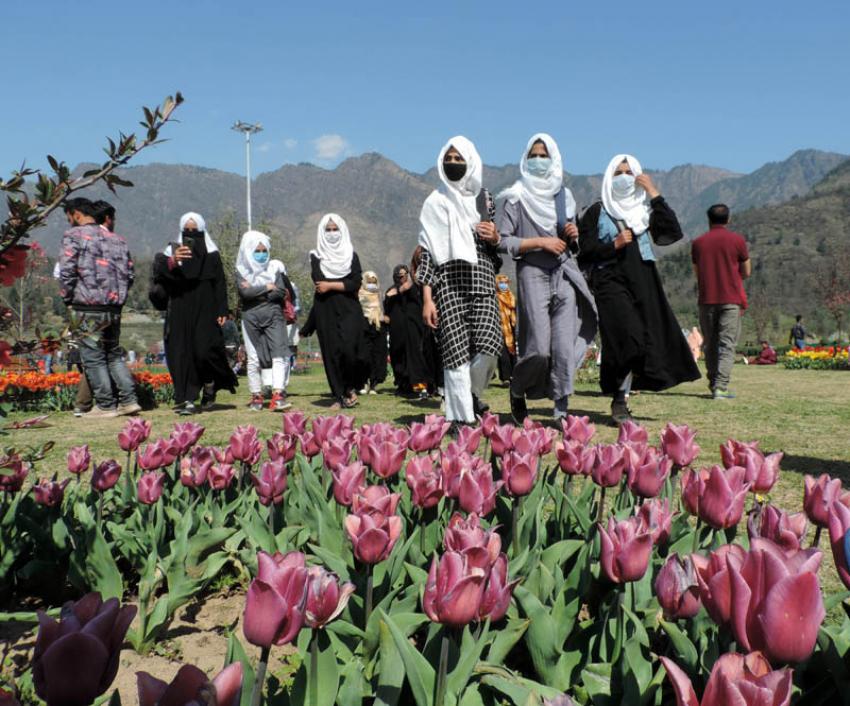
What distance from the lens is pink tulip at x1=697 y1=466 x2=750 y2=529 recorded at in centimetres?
166

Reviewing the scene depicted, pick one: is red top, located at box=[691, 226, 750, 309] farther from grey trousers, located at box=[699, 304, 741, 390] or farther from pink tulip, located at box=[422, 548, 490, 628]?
pink tulip, located at box=[422, 548, 490, 628]

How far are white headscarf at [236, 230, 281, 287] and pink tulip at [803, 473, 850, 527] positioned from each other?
716 centimetres

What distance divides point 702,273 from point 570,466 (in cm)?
734

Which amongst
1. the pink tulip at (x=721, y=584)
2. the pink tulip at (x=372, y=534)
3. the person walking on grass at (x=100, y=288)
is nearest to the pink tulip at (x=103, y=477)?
the pink tulip at (x=372, y=534)

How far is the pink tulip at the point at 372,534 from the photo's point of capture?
58.0 inches

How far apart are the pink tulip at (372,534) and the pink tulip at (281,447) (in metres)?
1.02

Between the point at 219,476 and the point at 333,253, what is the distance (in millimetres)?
5872

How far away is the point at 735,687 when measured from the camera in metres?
0.81

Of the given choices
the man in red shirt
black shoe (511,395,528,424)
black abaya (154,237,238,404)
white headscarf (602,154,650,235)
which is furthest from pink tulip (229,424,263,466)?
the man in red shirt

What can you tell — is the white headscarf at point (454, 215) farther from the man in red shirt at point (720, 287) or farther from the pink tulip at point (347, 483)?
the man in red shirt at point (720, 287)

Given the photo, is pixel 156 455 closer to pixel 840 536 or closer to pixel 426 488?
pixel 426 488

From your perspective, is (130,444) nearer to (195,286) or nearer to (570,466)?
(570,466)

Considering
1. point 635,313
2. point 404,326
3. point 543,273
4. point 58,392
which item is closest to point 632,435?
point 543,273

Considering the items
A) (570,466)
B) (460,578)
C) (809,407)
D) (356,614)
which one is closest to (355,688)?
(460,578)
